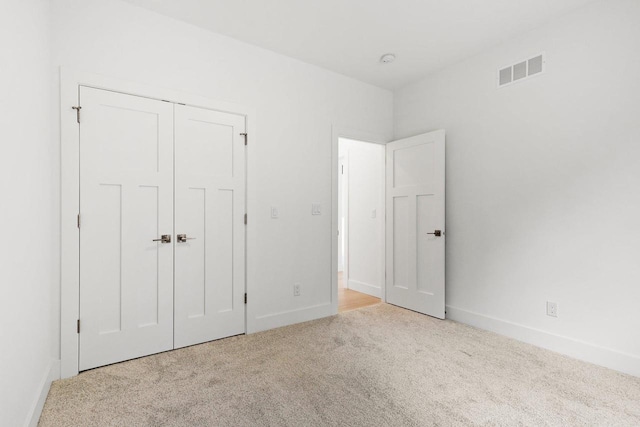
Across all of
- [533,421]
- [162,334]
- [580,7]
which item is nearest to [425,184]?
[580,7]

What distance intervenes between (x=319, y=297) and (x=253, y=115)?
6.51 feet

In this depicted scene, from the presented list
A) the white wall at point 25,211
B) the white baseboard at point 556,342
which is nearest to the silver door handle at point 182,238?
the white wall at point 25,211

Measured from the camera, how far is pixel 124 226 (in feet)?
8.16

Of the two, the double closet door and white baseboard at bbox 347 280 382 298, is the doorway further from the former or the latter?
the double closet door

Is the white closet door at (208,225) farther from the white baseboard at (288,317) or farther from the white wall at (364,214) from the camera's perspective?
the white wall at (364,214)

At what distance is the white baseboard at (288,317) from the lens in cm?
312

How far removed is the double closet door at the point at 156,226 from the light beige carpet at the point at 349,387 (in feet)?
0.70

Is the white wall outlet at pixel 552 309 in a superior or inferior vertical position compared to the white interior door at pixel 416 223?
inferior

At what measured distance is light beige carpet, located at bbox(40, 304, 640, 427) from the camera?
1.82 meters

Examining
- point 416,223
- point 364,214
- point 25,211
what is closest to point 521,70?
point 416,223

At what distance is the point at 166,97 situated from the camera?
2.65 m

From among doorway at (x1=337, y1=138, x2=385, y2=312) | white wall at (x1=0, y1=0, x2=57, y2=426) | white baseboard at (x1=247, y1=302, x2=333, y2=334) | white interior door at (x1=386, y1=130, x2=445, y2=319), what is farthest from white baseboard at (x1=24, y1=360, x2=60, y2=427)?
white interior door at (x1=386, y1=130, x2=445, y2=319)

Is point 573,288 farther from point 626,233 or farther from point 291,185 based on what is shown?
point 291,185

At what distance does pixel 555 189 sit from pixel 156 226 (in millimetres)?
3257
